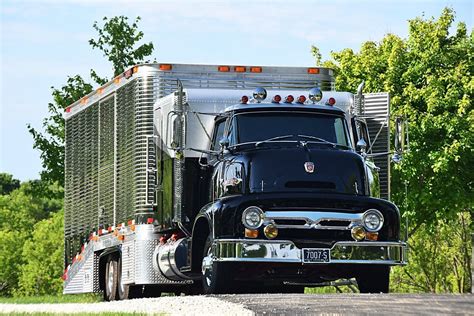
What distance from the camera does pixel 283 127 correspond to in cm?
1875

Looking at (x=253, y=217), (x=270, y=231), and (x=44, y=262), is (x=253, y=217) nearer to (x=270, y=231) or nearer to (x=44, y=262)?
(x=270, y=231)

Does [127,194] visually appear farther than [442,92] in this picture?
No

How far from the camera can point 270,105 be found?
19.0 m

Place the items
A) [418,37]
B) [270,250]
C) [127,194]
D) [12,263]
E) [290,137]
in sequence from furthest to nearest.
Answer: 1. [12,263]
2. [418,37]
3. [127,194]
4. [290,137]
5. [270,250]

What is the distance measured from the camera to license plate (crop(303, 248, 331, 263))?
17469 millimetres

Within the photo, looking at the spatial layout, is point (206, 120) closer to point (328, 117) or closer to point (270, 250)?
point (328, 117)

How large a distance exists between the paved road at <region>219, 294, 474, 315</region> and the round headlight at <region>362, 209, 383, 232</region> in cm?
195

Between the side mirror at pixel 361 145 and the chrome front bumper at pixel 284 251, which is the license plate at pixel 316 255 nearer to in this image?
the chrome front bumper at pixel 284 251

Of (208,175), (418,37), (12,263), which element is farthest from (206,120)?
(12,263)

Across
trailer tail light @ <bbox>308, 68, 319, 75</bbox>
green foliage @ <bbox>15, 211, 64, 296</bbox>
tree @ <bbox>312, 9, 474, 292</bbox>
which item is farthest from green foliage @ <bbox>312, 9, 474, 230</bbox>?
green foliage @ <bbox>15, 211, 64, 296</bbox>

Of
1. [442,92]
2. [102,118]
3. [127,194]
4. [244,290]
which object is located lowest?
[244,290]

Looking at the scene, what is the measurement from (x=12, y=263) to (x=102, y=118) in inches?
3913

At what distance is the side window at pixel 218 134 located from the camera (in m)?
19.2

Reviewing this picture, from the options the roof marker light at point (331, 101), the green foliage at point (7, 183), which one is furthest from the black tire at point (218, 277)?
the green foliage at point (7, 183)
